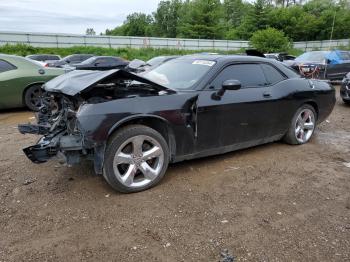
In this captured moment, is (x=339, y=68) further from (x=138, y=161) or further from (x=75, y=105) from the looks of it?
(x=75, y=105)

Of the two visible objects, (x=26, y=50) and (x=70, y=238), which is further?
(x=26, y=50)

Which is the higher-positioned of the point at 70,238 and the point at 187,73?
the point at 187,73

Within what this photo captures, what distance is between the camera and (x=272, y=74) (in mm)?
4945

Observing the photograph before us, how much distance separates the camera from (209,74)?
4.15 metres

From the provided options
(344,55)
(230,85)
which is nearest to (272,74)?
(230,85)

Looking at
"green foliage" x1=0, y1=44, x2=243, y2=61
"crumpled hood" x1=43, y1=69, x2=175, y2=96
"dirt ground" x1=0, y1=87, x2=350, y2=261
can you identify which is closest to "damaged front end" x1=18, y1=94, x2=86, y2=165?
"crumpled hood" x1=43, y1=69, x2=175, y2=96

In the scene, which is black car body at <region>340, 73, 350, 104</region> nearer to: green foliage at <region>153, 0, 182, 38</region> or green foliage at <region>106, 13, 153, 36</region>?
green foliage at <region>153, 0, 182, 38</region>

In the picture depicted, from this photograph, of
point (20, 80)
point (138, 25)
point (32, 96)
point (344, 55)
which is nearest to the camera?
point (20, 80)

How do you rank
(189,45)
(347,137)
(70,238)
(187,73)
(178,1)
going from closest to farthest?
(70,238) < (187,73) < (347,137) < (189,45) < (178,1)

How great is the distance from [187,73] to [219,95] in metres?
0.58

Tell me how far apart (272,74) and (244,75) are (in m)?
0.65

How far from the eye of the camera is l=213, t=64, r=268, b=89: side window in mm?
4236

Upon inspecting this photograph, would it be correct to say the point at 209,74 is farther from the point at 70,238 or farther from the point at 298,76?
the point at 70,238

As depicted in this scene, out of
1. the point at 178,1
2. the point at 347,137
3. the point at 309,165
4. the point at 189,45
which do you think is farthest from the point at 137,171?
the point at 178,1
